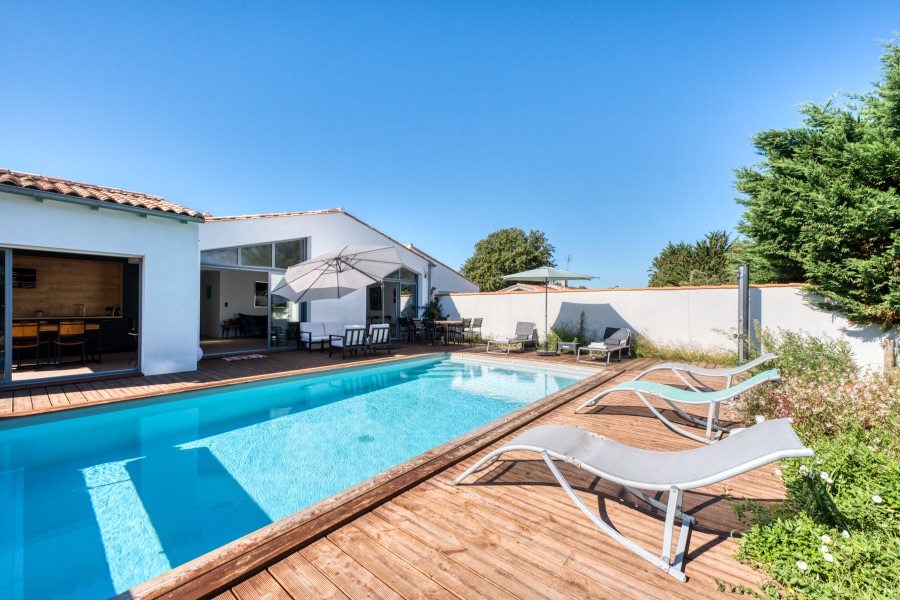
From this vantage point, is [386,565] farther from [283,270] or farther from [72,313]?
[72,313]

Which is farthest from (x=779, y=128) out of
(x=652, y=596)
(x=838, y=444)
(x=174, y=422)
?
(x=174, y=422)

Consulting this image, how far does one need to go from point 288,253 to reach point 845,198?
44.3ft

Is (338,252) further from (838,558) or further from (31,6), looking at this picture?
(838,558)

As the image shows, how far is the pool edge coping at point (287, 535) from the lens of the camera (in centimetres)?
179

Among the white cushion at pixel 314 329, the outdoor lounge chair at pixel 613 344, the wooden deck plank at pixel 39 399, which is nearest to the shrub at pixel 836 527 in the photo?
the outdoor lounge chair at pixel 613 344

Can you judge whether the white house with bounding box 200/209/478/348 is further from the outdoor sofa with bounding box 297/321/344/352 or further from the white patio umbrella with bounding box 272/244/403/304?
Answer: the white patio umbrella with bounding box 272/244/403/304

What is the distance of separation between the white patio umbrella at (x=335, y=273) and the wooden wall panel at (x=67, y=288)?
5.75 m

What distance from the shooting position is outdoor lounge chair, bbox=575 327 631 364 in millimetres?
9539

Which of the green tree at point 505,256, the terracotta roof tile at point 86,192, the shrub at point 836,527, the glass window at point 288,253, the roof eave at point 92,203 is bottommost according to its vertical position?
the shrub at point 836,527

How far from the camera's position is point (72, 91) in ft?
25.7

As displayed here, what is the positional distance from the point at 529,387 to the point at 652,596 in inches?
245

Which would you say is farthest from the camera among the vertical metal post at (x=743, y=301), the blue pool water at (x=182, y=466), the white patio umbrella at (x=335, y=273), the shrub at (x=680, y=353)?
the shrub at (x=680, y=353)

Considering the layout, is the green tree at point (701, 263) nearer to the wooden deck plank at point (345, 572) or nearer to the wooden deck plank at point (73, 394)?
the wooden deck plank at point (345, 572)

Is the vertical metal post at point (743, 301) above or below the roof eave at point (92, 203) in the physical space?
below
